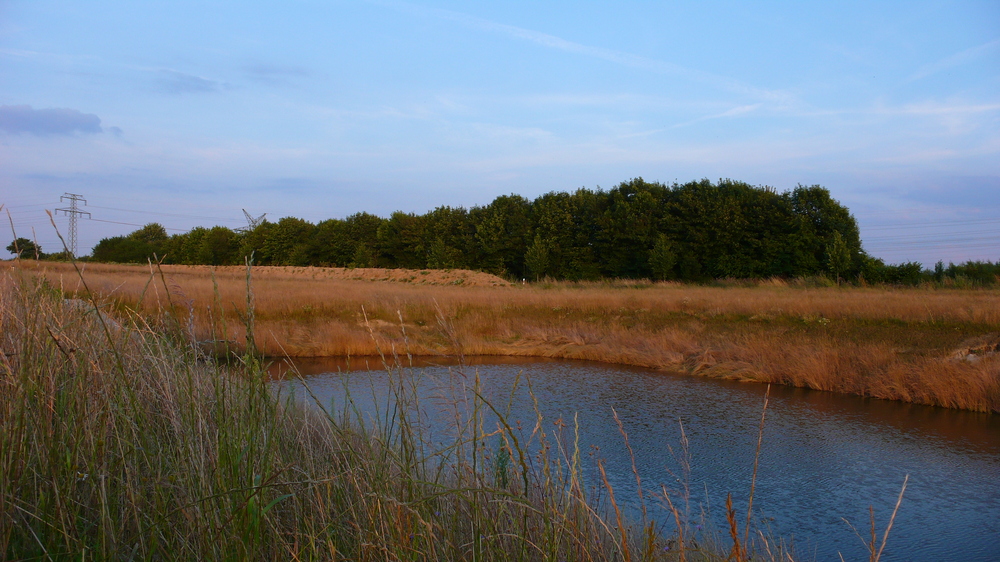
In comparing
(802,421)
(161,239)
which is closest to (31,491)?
(802,421)

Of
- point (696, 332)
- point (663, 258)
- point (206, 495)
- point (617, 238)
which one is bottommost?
point (696, 332)

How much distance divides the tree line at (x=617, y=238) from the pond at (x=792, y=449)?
56.6 ft

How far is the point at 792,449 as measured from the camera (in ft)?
20.9

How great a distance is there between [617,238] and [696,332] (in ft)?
72.5

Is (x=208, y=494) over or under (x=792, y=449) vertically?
over

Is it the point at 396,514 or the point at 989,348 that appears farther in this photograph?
the point at 989,348

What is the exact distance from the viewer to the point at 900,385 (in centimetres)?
873

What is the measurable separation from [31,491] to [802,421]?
25.8ft

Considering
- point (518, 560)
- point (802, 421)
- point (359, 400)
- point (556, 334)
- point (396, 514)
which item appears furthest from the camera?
point (556, 334)

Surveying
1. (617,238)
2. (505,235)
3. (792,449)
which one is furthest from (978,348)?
(505,235)

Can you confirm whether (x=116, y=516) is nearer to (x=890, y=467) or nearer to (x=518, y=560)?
(x=518, y=560)

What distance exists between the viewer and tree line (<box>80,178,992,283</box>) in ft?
95.5

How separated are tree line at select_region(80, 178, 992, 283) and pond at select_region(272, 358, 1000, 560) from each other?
679 inches

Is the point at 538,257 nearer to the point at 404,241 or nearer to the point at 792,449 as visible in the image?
the point at 404,241
